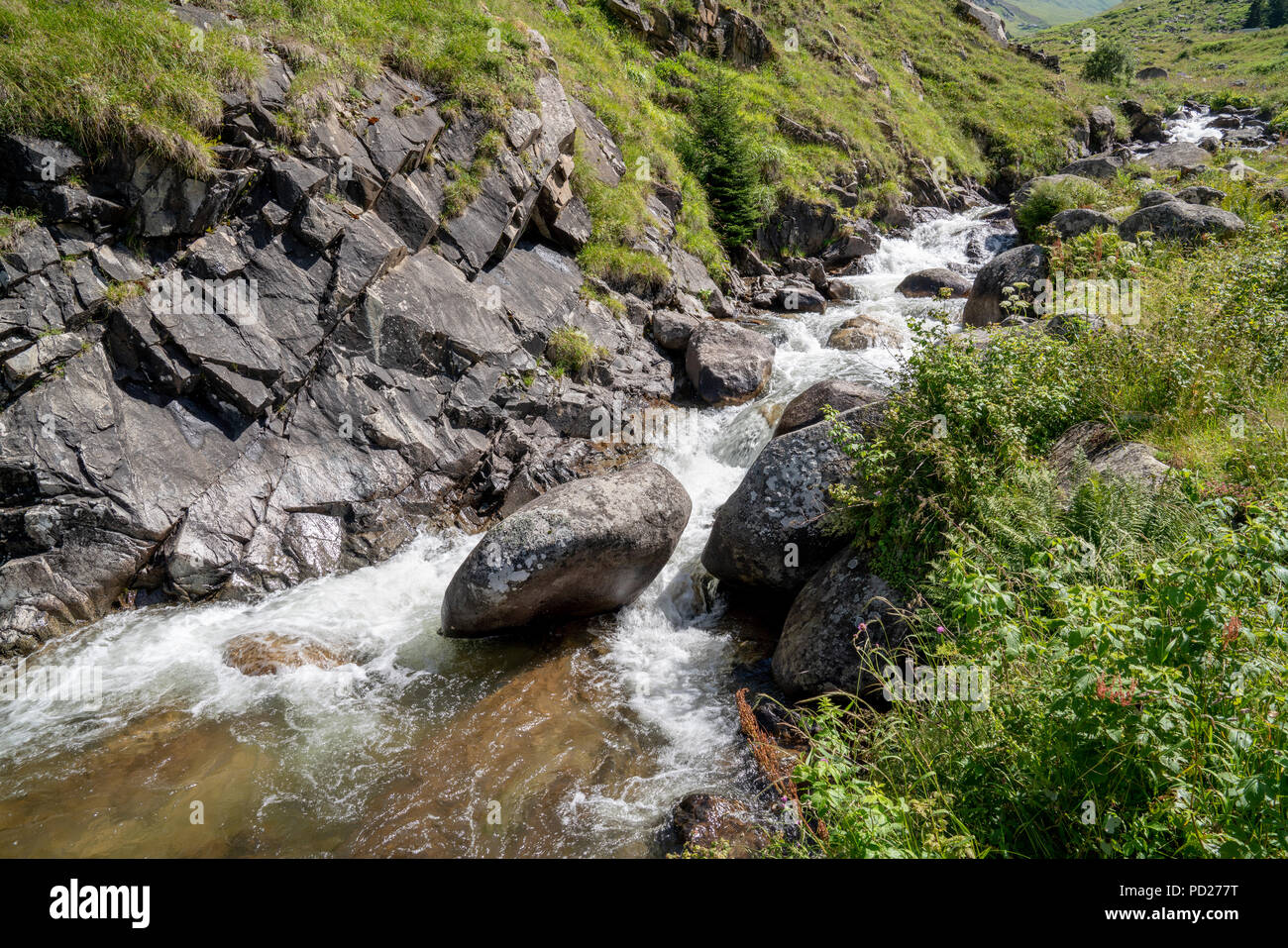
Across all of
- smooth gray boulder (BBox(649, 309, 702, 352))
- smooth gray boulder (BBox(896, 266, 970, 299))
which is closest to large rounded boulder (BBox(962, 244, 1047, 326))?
smooth gray boulder (BBox(896, 266, 970, 299))

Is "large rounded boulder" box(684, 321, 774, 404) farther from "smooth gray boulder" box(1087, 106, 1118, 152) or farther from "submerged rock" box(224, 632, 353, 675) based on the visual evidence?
"smooth gray boulder" box(1087, 106, 1118, 152)

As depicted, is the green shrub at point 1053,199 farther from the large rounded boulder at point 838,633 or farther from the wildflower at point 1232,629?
the wildflower at point 1232,629

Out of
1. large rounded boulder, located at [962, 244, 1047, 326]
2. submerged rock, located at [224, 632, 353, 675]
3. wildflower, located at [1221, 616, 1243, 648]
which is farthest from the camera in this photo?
large rounded boulder, located at [962, 244, 1047, 326]

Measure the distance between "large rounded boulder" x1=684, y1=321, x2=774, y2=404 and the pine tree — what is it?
21.0 feet

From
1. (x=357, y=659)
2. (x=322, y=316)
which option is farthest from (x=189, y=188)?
(x=357, y=659)

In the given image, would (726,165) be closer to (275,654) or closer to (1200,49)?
(275,654)

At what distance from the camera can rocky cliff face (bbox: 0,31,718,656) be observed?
8430mm

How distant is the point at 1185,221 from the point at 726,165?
1225cm

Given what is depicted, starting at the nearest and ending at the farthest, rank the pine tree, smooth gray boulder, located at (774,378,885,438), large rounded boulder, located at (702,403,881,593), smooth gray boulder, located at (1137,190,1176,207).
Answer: large rounded boulder, located at (702,403,881,593) < smooth gray boulder, located at (774,378,885,438) < smooth gray boulder, located at (1137,190,1176,207) < the pine tree

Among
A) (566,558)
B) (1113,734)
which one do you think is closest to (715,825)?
(1113,734)

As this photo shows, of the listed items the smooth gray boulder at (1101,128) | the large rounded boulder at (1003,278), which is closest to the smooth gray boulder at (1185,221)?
the large rounded boulder at (1003,278)

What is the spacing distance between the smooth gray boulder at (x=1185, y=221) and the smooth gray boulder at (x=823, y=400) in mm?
7344
